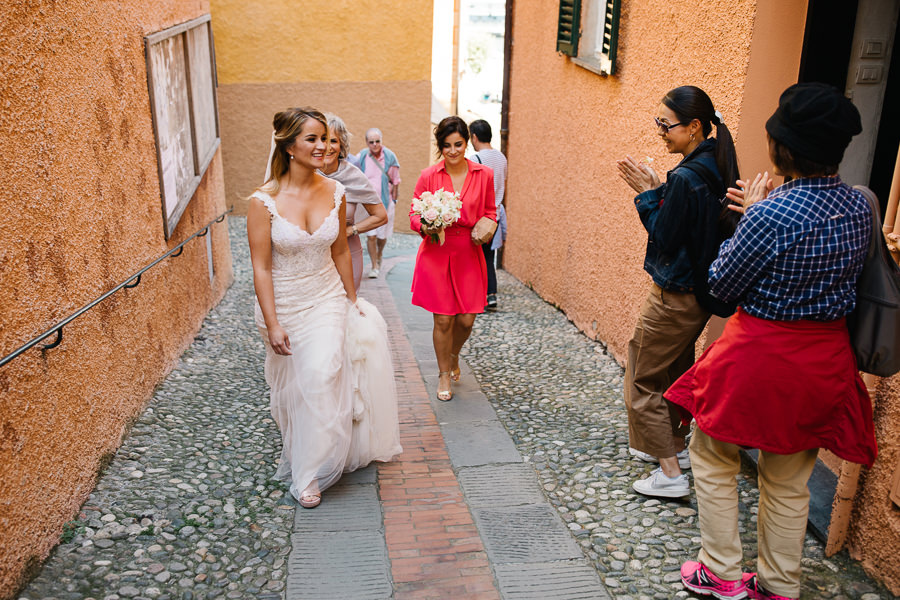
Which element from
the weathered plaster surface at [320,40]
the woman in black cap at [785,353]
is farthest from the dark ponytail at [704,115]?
the weathered plaster surface at [320,40]

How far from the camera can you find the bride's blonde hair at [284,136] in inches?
149

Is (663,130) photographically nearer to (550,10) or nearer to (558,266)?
(558,266)

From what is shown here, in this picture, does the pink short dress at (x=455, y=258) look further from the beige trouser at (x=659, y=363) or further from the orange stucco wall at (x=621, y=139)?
the beige trouser at (x=659, y=363)

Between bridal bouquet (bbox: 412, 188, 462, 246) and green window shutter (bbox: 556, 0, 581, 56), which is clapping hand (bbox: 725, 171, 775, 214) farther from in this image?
green window shutter (bbox: 556, 0, 581, 56)

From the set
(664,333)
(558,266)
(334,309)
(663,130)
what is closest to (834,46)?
(663,130)

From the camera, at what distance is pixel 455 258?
5145 mm

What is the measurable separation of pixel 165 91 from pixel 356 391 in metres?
3.32

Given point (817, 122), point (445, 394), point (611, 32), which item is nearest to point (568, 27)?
point (611, 32)

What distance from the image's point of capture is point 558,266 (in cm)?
780

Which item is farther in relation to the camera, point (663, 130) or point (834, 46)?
point (834, 46)

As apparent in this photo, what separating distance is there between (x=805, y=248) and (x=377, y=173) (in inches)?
304

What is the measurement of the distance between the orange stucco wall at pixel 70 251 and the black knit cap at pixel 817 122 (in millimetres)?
3020

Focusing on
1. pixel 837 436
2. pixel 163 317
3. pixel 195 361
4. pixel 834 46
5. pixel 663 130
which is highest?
pixel 834 46

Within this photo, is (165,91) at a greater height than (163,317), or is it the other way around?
(165,91)
